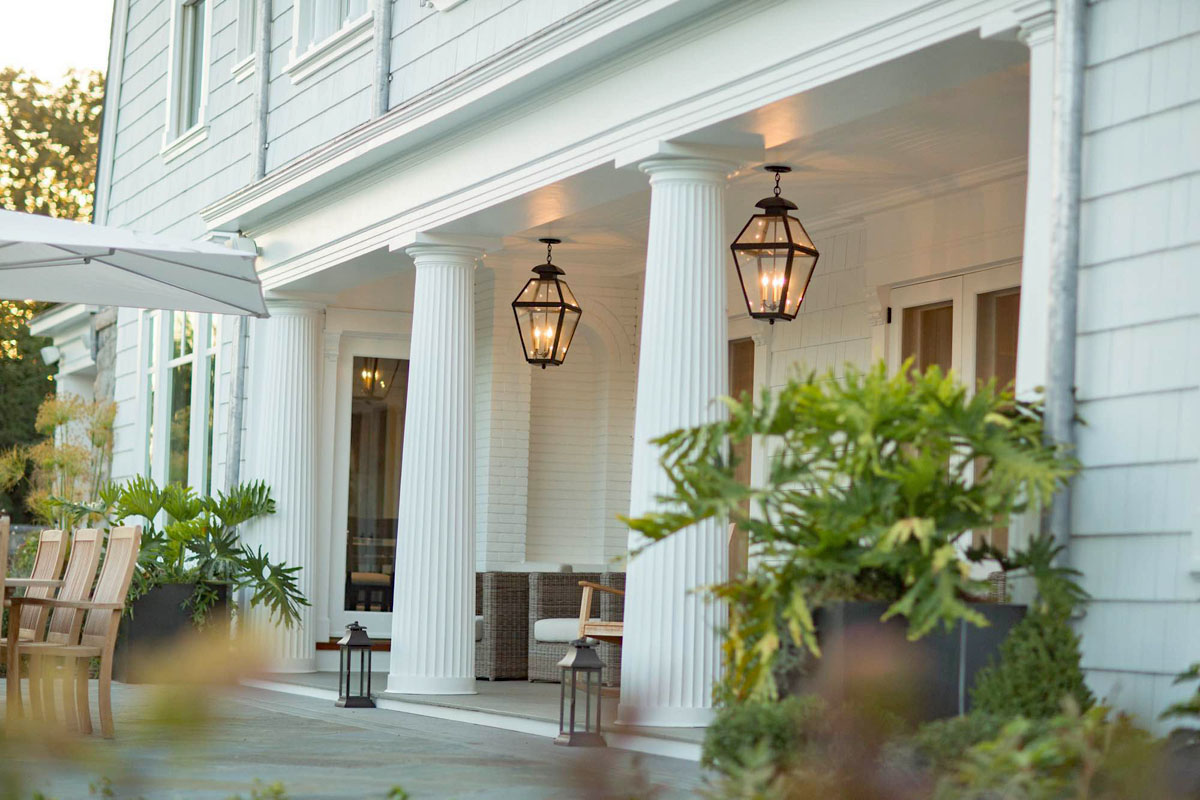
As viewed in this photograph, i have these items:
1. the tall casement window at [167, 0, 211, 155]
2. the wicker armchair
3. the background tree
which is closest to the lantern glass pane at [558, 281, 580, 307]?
the wicker armchair

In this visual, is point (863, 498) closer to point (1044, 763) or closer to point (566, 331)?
point (1044, 763)

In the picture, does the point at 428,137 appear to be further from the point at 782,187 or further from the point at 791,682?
the point at 791,682

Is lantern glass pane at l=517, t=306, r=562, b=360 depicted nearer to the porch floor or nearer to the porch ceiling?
the porch ceiling

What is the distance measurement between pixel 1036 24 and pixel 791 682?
2316 millimetres

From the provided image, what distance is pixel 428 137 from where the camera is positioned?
30.1 ft

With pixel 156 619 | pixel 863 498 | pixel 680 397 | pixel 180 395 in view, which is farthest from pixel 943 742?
pixel 180 395

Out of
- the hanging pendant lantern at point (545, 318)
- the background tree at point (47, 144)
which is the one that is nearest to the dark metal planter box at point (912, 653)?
the hanging pendant lantern at point (545, 318)

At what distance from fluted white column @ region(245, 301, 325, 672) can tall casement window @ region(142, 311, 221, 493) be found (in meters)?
1.49

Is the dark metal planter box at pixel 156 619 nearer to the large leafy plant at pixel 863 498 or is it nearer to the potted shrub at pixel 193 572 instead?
the potted shrub at pixel 193 572

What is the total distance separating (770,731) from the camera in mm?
4141

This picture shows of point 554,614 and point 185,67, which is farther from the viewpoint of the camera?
point 185,67

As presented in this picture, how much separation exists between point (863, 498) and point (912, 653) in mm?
466

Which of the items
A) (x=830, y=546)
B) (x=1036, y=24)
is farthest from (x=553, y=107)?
(x=830, y=546)

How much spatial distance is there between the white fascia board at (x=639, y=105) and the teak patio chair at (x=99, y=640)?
282cm
